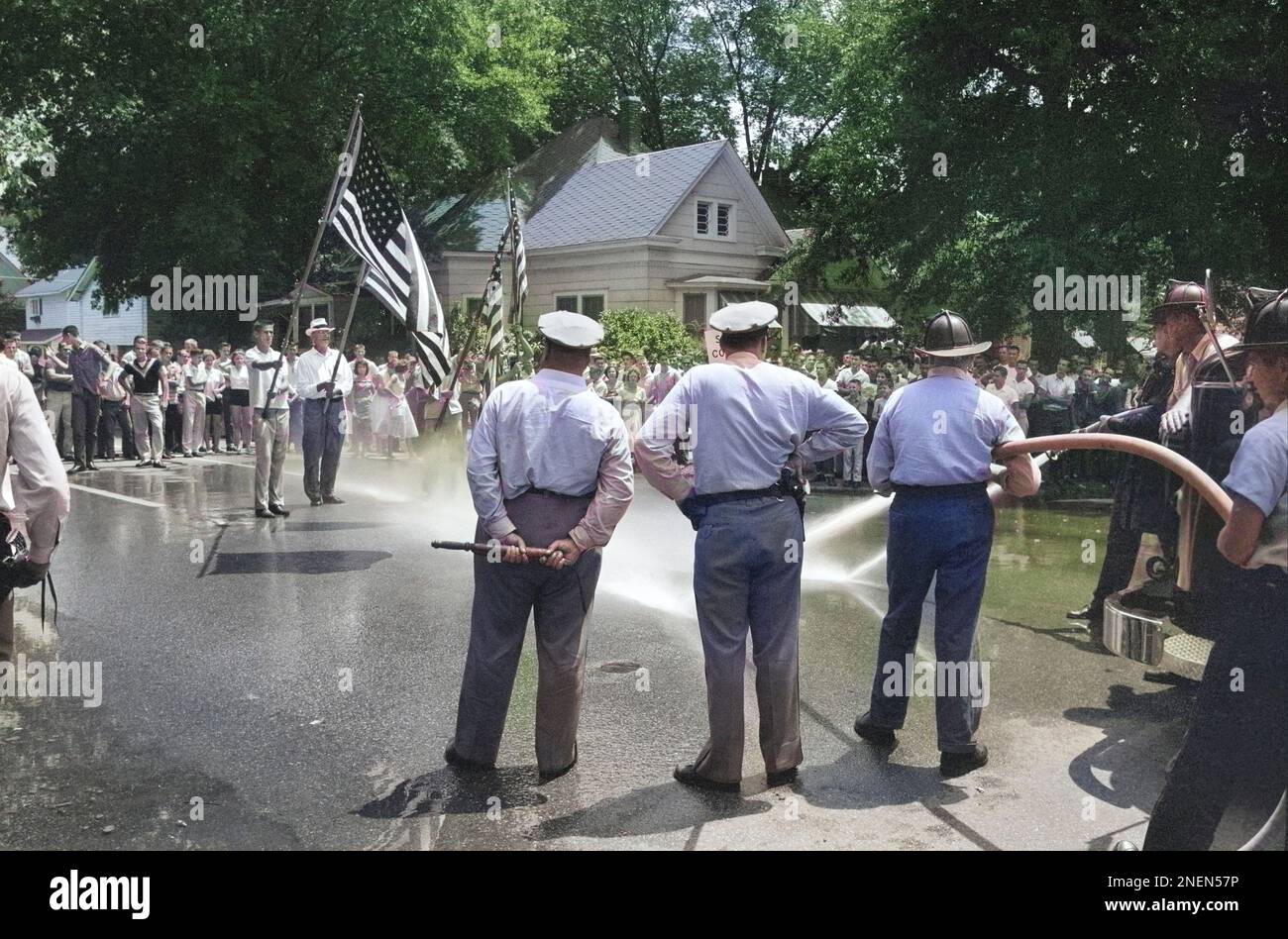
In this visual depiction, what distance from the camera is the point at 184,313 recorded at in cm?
4194

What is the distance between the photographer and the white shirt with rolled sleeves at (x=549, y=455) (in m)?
5.27

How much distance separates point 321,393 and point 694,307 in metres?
24.6

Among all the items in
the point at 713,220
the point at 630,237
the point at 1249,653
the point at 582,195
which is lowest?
the point at 1249,653

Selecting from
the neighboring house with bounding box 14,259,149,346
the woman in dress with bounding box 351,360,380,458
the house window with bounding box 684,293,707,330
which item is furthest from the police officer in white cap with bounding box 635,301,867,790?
the neighboring house with bounding box 14,259,149,346

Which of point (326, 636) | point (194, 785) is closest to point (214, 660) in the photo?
point (326, 636)

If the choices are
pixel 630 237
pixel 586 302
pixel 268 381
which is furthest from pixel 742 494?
pixel 586 302

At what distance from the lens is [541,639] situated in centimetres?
545

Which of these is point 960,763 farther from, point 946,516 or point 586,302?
point 586,302

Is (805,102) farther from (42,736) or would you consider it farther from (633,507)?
(42,736)

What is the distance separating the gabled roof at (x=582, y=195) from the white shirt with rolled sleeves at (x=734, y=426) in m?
31.5

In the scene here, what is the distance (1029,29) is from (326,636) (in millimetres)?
20877

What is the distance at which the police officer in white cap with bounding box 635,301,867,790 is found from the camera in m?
5.23

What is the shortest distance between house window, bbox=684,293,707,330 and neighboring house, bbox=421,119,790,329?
0.03 metres

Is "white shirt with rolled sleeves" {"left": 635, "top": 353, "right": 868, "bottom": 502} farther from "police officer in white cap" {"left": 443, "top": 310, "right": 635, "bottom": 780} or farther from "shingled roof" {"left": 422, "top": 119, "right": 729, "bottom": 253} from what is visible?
"shingled roof" {"left": 422, "top": 119, "right": 729, "bottom": 253}
